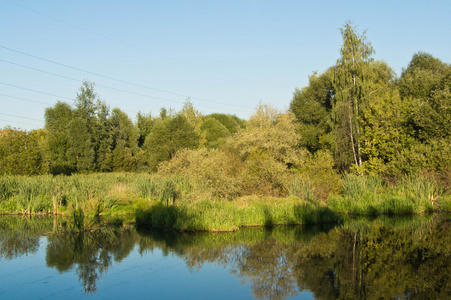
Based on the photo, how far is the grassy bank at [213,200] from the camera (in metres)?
19.2

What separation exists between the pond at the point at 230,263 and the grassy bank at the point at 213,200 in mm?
1246

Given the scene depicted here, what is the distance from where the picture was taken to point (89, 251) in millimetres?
13602

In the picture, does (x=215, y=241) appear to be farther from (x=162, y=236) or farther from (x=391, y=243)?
(x=391, y=243)

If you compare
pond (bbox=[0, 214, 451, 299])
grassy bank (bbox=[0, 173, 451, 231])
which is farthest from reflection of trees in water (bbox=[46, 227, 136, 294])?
grassy bank (bbox=[0, 173, 451, 231])

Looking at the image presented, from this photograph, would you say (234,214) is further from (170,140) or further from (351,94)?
(170,140)

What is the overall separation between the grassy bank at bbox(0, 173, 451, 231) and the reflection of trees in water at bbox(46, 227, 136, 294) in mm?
2884

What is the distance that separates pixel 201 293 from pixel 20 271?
19.2 feet

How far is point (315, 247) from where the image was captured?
14.4 metres

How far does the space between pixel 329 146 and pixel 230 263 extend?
87.4 feet

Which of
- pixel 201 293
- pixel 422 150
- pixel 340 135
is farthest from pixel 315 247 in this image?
pixel 340 135

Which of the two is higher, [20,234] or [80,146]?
[80,146]

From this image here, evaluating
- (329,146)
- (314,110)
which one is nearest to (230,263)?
(329,146)

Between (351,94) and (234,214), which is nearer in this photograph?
(234,214)

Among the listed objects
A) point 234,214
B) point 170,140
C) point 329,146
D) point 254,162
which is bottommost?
point 234,214
